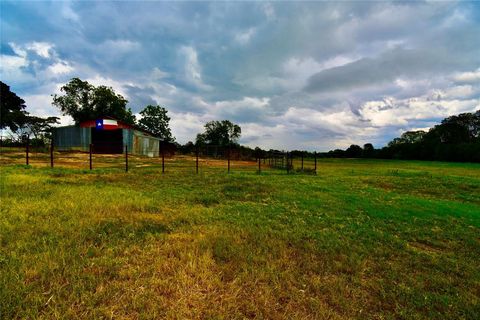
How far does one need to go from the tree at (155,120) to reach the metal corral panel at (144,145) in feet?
96.1

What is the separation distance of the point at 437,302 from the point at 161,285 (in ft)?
11.8

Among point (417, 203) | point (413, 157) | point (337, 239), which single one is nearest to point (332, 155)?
point (413, 157)

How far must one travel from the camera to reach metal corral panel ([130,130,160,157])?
1359 inches

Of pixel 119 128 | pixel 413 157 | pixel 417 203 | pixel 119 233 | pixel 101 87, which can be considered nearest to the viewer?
pixel 119 233

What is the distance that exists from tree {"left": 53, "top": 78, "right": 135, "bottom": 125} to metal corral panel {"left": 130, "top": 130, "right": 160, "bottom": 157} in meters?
15.0

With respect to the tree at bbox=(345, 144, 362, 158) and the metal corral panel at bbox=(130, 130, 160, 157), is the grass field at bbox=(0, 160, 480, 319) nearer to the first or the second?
the metal corral panel at bbox=(130, 130, 160, 157)

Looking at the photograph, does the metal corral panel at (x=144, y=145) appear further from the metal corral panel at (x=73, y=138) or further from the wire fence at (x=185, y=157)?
the metal corral panel at (x=73, y=138)

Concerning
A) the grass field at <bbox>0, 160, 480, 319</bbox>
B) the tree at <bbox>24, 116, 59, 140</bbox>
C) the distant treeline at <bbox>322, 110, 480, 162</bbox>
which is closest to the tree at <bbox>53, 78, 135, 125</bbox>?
the tree at <bbox>24, 116, 59, 140</bbox>

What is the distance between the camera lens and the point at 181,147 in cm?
5112

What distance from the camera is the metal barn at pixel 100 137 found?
33.0 metres

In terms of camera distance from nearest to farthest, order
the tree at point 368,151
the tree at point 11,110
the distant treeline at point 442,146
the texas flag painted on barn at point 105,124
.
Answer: the texas flag painted on barn at point 105,124 < the tree at point 11,110 < the distant treeline at point 442,146 < the tree at point 368,151

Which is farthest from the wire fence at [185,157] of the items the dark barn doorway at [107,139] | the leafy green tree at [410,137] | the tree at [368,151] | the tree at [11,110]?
the leafy green tree at [410,137]

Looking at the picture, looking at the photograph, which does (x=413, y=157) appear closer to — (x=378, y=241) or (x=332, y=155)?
(x=332, y=155)

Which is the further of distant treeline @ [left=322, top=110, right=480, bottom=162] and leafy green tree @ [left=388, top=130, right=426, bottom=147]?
leafy green tree @ [left=388, top=130, right=426, bottom=147]
